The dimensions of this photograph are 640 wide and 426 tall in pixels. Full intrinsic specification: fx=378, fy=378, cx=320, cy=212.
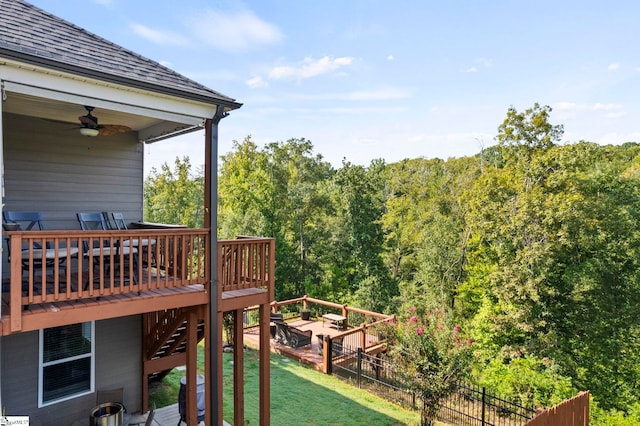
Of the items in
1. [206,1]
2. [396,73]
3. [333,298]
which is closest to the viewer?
[206,1]

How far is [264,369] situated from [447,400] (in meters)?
5.16

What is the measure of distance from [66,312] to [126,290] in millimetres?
605

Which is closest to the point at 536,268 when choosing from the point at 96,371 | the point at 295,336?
the point at 295,336

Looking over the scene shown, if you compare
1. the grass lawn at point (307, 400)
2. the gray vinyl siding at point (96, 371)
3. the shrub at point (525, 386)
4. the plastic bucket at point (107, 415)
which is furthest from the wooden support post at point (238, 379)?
the shrub at point (525, 386)

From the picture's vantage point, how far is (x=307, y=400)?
866 cm

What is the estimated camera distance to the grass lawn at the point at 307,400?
7.75m

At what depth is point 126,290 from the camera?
4.40 metres

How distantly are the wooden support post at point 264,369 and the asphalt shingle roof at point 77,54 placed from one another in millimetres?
3203

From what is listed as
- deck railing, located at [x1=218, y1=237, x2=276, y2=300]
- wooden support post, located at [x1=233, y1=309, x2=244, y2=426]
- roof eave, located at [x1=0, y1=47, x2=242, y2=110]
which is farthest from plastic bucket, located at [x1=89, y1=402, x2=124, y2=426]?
roof eave, located at [x1=0, y1=47, x2=242, y2=110]

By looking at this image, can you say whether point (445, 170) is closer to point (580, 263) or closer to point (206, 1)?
point (580, 263)

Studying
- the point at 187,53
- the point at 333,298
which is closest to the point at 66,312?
the point at 187,53

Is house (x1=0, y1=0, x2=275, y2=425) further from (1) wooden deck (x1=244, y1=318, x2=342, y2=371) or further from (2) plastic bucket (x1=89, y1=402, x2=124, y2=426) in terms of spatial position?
(1) wooden deck (x1=244, y1=318, x2=342, y2=371)

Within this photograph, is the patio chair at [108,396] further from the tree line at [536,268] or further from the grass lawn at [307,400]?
the tree line at [536,268]

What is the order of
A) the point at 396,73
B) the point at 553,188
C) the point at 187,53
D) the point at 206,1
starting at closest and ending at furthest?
the point at 206,1 → the point at 553,188 → the point at 187,53 → the point at 396,73
